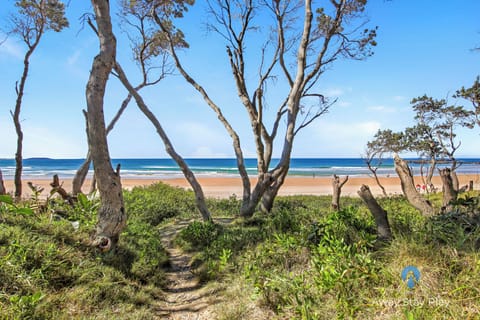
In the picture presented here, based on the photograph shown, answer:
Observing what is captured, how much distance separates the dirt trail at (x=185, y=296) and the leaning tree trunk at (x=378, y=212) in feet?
6.97

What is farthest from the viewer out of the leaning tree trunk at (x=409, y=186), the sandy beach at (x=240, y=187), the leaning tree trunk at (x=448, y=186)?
the sandy beach at (x=240, y=187)

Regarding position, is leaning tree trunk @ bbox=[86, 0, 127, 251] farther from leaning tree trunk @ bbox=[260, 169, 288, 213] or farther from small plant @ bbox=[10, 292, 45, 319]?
leaning tree trunk @ bbox=[260, 169, 288, 213]

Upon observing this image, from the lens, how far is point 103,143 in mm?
3850

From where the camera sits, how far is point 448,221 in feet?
10.9

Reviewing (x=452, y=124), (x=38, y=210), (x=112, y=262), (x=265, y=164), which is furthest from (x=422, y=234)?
(x=452, y=124)

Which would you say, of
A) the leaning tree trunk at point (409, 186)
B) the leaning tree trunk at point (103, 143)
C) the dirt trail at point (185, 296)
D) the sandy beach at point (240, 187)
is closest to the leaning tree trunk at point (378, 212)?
the leaning tree trunk at point (409, 186)

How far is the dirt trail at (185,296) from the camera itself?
304cm

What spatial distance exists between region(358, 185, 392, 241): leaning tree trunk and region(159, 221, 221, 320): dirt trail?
213 centimetres

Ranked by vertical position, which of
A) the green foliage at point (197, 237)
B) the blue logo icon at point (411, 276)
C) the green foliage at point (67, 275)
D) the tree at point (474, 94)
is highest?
the tree at point (474, 94)

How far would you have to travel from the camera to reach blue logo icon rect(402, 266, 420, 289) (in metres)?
2.15

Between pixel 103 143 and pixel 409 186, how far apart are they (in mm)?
4479

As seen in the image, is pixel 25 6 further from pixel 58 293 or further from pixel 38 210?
pixel 58 293

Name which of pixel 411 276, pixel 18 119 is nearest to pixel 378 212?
pixel 411 276

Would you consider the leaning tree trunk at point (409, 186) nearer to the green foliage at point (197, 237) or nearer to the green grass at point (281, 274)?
the green grass at point (281, 274)
